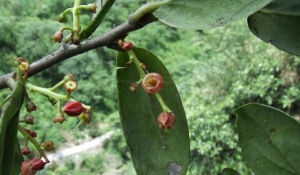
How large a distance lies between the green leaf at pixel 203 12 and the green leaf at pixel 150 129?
11 cm

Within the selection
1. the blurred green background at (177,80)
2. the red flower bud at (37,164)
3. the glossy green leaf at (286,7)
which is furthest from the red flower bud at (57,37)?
the blurred green background at (177,80)

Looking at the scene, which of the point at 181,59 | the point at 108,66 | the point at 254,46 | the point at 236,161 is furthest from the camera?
the point at 181,59

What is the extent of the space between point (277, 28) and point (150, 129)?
0.22 metres

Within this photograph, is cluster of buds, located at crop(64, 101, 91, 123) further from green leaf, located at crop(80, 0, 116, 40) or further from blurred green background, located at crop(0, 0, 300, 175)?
blurred green background, located at crop(0, 0, 300, 175)

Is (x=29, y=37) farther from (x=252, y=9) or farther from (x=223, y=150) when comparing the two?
(x=252, y=9)

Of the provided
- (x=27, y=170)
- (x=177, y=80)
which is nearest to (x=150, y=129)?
(x=27, y=170)

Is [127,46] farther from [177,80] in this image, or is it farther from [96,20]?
[177,80]

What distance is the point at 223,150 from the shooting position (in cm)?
284

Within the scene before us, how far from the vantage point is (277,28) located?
0.43 metres

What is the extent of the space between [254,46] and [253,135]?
3.20 meters

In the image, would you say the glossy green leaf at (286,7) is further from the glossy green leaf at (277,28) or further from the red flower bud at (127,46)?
the red flower bud at (127,46)

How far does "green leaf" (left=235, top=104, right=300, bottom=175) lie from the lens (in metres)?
0.42

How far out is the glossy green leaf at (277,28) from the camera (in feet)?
1.38

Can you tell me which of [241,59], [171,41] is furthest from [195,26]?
[171,41]
